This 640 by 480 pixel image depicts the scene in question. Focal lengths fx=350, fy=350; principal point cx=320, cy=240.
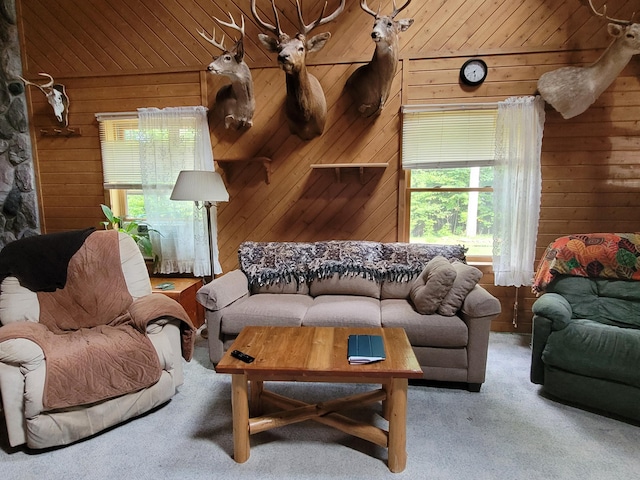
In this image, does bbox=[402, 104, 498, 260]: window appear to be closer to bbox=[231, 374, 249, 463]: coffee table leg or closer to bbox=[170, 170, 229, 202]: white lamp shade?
bbox=[170, 170, 229, 202]: white lamp shade

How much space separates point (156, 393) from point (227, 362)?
0.76 m

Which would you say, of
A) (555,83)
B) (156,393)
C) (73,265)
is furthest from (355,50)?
(156,393)

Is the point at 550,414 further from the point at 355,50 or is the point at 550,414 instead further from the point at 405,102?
the point at 355,50

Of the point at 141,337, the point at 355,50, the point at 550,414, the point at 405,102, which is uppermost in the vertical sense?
the point at 355,50

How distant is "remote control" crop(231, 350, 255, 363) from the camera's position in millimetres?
1698

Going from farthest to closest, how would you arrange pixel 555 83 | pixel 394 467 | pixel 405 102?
pixel 405 102
pixel 555 83
pixel 394 467

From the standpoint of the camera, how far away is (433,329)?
2301mm

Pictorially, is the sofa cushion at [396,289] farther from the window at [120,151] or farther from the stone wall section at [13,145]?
the stone wall section at [13,145]

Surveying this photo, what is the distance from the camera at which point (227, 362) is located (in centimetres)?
168

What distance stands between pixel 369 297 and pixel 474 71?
2.21m

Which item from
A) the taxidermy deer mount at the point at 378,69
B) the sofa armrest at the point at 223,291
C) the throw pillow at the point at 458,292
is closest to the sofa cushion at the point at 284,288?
the sofa armrest at the point at 223,291

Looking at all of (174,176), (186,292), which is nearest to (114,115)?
(174,176)

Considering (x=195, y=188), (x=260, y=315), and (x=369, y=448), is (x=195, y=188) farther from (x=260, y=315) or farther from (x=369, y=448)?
(x=369, y=448)

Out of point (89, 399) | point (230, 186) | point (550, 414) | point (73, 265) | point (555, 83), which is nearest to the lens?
point (89, 399)
